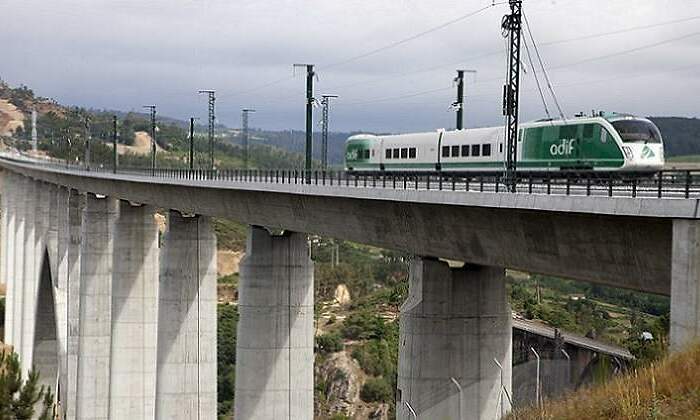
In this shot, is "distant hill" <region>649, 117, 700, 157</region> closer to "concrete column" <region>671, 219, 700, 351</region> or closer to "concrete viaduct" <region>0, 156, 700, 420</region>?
"concrete viaduct" <region>0, 156, 700, 420</region>

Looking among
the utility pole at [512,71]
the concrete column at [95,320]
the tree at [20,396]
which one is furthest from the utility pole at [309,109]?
the tree at [20,396]

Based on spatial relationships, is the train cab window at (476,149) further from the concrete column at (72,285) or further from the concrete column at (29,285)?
the concrete column at (29,285)

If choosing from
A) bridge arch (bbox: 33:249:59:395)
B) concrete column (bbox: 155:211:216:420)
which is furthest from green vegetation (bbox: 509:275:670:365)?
bridge arch (bbox: 33:249:59:395)

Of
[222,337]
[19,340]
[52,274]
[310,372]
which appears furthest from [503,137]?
[222,337]

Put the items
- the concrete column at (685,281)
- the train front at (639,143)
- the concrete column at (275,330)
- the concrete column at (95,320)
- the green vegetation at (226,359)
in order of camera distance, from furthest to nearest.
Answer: the green vegetation at (226,359) → the concrete column at (95,320) → the concrete column at (275,330) → the train front at (639,143) → the concrete column at (685,281)

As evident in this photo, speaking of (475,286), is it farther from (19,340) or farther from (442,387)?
(19,340)

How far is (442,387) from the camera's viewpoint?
32625 mm

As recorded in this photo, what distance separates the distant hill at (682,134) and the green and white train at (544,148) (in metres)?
17.1

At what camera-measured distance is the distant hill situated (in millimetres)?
68912

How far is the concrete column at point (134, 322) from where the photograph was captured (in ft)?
204

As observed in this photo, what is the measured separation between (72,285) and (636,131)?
52.9 m

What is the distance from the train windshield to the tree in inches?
2156

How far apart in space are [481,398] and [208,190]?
21.3 m

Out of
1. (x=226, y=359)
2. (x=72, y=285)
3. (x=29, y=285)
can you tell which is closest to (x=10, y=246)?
(x=29, y=285)
